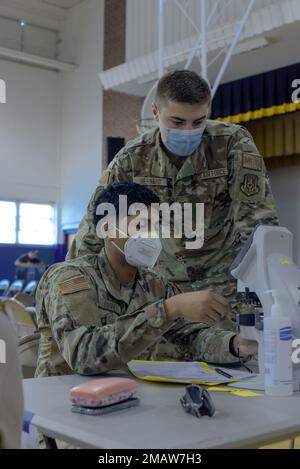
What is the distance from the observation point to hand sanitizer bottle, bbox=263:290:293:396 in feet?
4.06

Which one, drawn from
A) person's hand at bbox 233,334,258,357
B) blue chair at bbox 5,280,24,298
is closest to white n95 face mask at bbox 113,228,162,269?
person's hand at bbox 233,334,258,357

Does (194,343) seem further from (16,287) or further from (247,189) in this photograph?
(16,287)

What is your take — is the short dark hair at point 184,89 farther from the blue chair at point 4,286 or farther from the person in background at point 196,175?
the blue chair at point 4,286

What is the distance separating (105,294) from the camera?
63.7 inches

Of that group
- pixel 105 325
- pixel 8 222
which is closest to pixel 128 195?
pixel 105 325

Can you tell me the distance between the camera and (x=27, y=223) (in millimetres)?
11836

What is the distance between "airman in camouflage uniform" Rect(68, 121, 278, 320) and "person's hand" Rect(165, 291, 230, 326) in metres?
0.54

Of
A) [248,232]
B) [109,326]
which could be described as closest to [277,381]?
[109,326]

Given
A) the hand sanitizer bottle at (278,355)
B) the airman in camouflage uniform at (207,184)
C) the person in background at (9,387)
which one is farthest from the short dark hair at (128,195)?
the person in background at (9,387)

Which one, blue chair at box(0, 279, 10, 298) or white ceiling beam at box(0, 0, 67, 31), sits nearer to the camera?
blue chair at box(0, 279, 10, 298)

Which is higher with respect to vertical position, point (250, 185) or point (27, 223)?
point (27, 223)

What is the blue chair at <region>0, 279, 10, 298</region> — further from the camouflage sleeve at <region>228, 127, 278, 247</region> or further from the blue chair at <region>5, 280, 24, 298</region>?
the camouflage sleeve at <region>228, 127, 278, 247</region>

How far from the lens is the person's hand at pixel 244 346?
157cm

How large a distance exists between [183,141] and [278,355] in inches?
39.7
